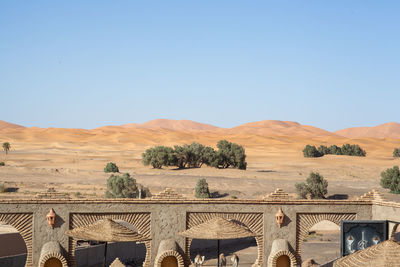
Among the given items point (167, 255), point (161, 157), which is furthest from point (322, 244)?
point (161, 157)

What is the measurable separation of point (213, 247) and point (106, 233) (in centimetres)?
1316

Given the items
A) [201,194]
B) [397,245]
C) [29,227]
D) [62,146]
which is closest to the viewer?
[397,245]

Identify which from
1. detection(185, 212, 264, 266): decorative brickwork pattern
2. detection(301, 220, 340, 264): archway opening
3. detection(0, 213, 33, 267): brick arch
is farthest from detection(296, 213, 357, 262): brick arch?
detection(0, 213, 33, 267): brick arch

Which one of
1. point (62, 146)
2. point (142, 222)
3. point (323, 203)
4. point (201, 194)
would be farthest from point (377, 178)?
point (62, 146)

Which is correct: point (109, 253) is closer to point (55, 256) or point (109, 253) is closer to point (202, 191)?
point (55, 256)

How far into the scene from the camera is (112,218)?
19.8m

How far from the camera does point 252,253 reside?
92.7 ft

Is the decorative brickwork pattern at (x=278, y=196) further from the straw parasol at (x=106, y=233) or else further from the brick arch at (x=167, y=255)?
the straw parasol at (x=106, y=233)

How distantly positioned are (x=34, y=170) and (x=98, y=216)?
3782 cm

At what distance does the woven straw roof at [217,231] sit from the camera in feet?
→ 60.0

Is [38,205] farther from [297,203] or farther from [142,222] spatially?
[297,203]

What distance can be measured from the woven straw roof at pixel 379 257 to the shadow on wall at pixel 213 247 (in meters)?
15.9

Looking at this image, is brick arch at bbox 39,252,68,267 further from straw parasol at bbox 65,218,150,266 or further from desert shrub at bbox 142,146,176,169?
desert shrub at bbox 142,146,176,169

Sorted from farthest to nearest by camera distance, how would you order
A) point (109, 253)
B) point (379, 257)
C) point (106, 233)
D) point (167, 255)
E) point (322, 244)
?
point (322, 244) < point (109, 253) < point (167, 255) < point (106, 233) < point (379, 257)
